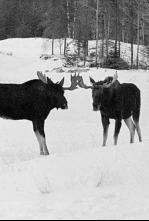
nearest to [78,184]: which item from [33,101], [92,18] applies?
[33,101]

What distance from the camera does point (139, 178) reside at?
585 cm

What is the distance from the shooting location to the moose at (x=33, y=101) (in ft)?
29.0

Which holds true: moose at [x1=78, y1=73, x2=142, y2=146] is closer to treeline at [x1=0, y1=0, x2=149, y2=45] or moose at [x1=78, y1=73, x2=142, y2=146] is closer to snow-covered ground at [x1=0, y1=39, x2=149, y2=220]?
snow-covered ground at [x1=0, y1=39, x2=149, y2=220]

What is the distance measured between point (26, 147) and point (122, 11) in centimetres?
3613

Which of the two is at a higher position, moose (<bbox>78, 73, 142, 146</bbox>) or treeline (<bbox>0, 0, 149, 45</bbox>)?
treeline (<bbox>0, 0, 149, 45</bbox>)

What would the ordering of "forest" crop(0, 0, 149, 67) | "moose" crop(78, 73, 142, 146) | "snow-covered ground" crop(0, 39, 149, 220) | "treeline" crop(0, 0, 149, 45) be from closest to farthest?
"snow-covered ground" crop(0, 39, 149, 220)
"moose" crop(78, 73, 142, 146)
"forest" crop(0, 0, 149, 67)
"treeline" crop(0, 0, 149, 45)

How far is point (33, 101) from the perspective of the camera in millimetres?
9000

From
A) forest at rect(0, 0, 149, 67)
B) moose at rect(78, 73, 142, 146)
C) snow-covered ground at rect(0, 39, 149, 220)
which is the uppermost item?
forest at rect(0, 0, 149, 67)

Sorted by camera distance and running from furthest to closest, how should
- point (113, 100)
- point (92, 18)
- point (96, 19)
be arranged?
point (92, 18)
point (96, 19)
point (113, 100)

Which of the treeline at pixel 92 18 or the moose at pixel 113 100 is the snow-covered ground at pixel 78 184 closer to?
the moose at pixel 113 100

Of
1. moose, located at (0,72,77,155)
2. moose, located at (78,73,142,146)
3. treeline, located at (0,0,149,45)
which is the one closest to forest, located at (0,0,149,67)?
treeline, located at (0,0,149,45)

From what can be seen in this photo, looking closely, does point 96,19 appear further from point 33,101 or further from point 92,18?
point 33,101

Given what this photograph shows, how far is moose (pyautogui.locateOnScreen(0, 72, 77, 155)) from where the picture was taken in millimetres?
8852

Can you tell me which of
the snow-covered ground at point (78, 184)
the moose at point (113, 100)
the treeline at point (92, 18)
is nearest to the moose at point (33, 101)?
the moose at point (113, 100)
